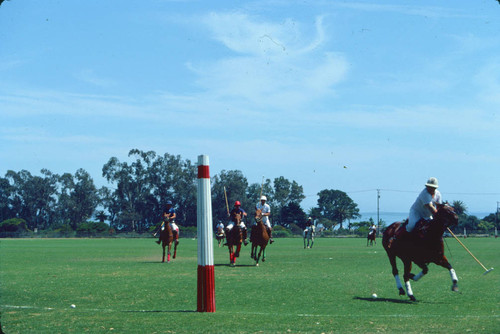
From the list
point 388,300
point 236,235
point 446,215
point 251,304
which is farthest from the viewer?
point 236,235

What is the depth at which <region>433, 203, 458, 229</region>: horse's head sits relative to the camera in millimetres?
10539

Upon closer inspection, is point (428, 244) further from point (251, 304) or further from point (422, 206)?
point (251, 304)

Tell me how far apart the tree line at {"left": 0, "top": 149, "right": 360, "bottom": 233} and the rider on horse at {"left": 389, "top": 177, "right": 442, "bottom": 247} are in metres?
105

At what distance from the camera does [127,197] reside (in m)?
126

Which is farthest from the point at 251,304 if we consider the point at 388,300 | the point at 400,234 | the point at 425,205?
the point at 425,205

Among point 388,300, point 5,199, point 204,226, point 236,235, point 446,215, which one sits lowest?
point 388,300

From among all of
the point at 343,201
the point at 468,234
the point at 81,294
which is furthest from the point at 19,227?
the point at 81,294

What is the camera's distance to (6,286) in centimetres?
1425

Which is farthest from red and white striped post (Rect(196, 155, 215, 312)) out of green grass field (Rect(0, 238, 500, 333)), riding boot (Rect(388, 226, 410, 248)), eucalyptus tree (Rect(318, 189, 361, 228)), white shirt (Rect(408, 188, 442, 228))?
eucalyptus tree (Rect(318, 189, 361, 228))

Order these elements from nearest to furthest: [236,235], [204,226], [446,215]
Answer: [204,226], [446,215], [236,235]

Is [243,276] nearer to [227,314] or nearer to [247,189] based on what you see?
[227,314]

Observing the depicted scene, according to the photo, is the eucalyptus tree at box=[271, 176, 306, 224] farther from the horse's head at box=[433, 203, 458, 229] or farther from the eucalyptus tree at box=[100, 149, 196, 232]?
the horse's head at box=[433, 203, 458, 229]

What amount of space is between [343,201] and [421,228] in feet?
530

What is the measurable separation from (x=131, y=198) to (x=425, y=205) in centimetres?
11742
